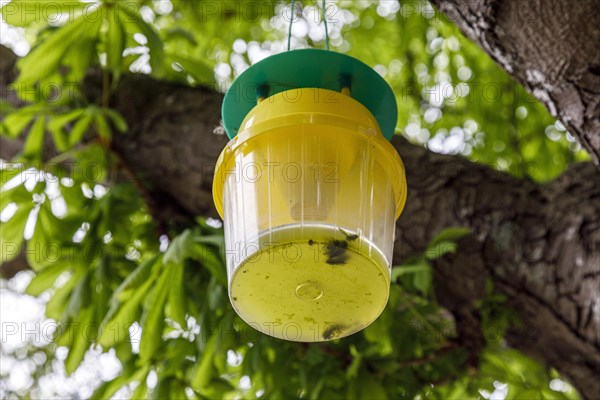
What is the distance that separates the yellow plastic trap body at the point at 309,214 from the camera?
1.06 m

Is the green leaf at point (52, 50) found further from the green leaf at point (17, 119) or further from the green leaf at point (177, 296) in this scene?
the green leaf at point (177, 296)

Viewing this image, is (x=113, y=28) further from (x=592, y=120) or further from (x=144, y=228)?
(x=592, y=120)

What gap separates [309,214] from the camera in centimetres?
106

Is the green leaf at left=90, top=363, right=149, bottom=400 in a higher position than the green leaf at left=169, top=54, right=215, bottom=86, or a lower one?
lower

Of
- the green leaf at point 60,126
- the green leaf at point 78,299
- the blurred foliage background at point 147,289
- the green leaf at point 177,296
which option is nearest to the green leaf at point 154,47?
the blurred foliage background at point 147,289

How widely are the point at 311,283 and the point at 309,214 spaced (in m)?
0.09

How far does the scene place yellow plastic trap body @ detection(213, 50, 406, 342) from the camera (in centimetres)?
106

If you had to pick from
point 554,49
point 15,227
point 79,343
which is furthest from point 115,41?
point 554,49


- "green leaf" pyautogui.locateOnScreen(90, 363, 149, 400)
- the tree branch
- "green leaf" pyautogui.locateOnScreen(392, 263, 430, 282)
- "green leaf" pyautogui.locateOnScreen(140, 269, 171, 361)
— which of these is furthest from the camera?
"green leaf" pyautogui.locateOnScreen(90, 363, 149, 400)

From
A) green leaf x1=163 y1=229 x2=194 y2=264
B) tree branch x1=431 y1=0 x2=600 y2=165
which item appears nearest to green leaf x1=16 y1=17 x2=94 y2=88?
green leaf x1=163 y1=229 x2=194 y2=264

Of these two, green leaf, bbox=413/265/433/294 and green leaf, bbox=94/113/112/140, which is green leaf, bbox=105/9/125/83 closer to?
green leaf, bbox=94/113/112/140

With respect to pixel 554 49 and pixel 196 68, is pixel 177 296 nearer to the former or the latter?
pixel 196 68

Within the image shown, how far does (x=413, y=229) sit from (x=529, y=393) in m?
0.45

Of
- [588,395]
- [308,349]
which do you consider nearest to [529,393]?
[588,395]
